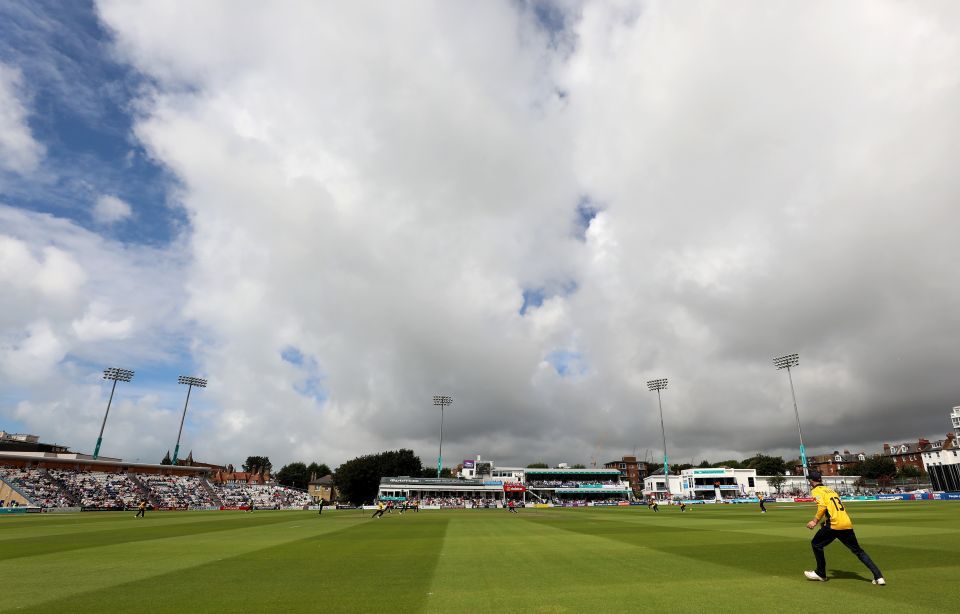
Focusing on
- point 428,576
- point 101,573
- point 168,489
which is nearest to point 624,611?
point 428,576

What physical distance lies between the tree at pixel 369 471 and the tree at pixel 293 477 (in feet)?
197

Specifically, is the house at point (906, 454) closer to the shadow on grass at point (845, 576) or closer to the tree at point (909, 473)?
the tree at point (909, 473)

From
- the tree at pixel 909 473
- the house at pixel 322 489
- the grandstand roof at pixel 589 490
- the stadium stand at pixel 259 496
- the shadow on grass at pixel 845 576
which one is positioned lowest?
the house at pixel 322 489

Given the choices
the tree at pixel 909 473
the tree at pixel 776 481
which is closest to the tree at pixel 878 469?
the tree at pixel 909 473

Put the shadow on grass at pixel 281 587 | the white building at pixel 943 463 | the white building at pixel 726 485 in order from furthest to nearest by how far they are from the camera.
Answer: the white building at pixel 726 485
the white building at pixel 943 463
the shadow on grass at pixel 281 587

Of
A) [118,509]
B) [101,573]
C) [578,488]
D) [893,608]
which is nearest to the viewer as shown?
[893,608]

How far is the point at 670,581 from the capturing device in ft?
33.6

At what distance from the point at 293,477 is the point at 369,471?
7535 cm

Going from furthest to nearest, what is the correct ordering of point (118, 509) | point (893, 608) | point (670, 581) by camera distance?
point (118, 509) < point (670, 581) < point (893, 608)

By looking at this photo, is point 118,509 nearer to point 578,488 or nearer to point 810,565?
point 810,565

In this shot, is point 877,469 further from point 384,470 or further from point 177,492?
point 177,492

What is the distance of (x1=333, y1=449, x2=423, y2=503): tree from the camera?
120000 millimetres

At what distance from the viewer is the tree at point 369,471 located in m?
120

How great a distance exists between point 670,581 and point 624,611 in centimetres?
332
